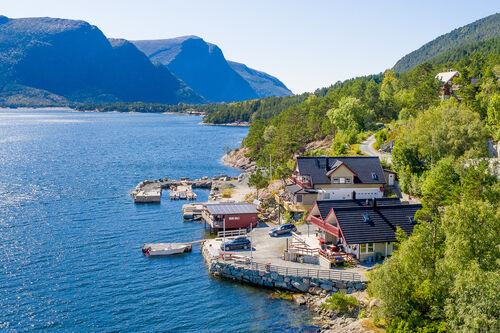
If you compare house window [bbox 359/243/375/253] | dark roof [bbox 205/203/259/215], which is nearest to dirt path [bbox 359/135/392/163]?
dark roof [bbox 205/203/259/215]

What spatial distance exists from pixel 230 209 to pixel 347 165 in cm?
1991

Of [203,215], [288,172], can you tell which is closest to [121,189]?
[203,215]

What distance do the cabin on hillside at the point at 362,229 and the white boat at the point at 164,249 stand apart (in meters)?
18.9

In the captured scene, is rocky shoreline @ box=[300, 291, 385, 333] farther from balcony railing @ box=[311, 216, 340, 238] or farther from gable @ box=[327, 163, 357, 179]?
gable @ box=[327, 163, 357, 179]

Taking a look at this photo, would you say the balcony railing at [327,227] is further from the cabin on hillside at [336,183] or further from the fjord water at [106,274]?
the fjord water at [106,274]

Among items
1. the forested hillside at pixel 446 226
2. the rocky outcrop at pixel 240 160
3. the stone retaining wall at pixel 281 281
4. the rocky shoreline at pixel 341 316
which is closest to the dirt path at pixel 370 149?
the forested hillside at pixel 446 226

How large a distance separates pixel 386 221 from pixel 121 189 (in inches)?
2761

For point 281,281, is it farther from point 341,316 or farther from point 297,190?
point 297,190

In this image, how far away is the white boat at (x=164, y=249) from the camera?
59812mm

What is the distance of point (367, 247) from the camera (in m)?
49.8

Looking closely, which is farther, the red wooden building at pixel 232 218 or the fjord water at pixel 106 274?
the red wooden building at pixel 232 218

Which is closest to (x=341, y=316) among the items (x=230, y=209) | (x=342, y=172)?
(x=342, y=172)

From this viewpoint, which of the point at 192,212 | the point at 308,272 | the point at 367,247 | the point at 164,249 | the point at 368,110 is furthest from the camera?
the point at 368,110

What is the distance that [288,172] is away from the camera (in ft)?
266
